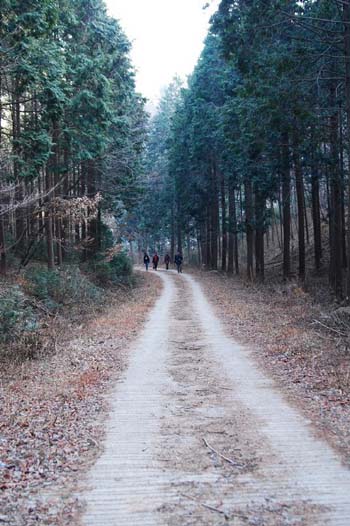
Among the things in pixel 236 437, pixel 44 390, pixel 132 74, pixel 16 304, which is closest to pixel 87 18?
pixel 132 74

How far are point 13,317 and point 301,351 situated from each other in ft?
20.5

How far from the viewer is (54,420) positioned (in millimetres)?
6102

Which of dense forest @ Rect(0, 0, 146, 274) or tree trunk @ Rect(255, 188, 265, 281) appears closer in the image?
dense forest @ Rect(0, 0, 146, 274)

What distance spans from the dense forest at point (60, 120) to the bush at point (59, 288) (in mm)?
994

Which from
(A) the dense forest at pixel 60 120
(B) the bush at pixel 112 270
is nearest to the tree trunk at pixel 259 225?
(A) the dense forest at pixel 60 120

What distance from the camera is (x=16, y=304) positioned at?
488 inches

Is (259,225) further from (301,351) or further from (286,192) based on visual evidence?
(301,351)

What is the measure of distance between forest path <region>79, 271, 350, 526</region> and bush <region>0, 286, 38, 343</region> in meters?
3.42

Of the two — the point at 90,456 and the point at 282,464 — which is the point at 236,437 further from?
the point at 90,456

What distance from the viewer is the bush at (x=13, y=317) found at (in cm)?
1055

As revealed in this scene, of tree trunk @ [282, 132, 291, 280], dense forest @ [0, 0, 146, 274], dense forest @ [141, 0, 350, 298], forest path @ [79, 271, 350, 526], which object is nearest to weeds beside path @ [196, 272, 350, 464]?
forest path @ [79, 271, 350, 526]

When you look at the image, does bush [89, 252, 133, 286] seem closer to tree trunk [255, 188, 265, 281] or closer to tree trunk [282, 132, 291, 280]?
tree trunk [255, 188, 265, 281]

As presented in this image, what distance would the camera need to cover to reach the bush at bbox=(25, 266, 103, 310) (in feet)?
50.3

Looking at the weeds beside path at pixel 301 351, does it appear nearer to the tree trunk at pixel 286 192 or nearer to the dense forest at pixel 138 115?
the dense forest at pixel 138 115
